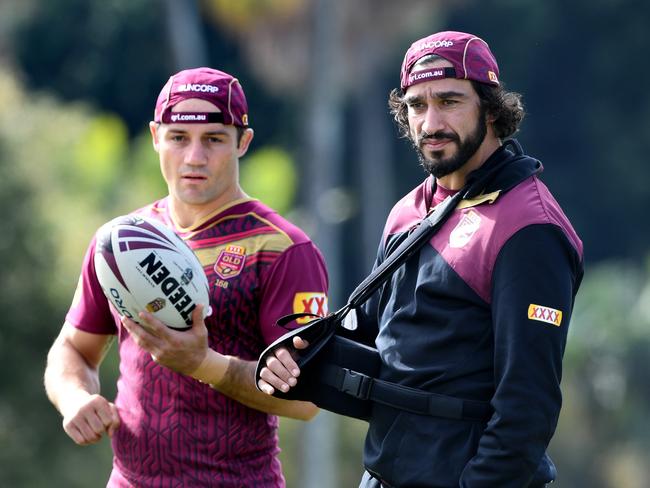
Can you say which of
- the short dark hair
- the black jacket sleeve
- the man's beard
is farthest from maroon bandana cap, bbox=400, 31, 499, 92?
the black jacket sleeve

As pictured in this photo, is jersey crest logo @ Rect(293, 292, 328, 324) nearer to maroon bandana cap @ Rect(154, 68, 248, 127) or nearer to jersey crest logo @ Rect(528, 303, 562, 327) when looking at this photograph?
maroon bandana cap @ Rect(154, 68, 248, 127)

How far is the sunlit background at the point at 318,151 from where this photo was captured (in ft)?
59.2

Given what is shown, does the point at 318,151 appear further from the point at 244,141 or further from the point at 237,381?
the point at 237,381

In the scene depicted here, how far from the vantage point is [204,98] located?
17.1 feet

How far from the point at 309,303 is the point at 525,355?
1.19 meters

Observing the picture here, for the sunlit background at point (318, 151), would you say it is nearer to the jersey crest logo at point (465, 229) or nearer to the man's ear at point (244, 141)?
the man's ear at point (244, 141)

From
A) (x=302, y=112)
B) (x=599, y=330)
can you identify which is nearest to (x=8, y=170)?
(x=599, y=330)

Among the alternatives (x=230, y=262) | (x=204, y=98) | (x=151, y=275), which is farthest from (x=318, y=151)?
(x=151, y=275)

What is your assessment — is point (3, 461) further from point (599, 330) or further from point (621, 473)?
point (599, 330)

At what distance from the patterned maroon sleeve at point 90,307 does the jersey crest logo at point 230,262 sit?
1.74 ft

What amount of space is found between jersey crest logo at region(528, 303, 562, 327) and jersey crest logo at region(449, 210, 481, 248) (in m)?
0.34

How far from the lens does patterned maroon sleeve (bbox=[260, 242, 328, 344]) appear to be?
5051mm

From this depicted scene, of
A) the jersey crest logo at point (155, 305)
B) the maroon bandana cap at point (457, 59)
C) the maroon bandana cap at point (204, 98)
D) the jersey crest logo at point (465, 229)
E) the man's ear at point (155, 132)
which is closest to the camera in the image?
the jersey crest logo at point (465, 229)

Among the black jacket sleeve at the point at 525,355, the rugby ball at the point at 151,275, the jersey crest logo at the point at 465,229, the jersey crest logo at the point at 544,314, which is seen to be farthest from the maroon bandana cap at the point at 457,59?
the rugby ball at the point at 151,275
